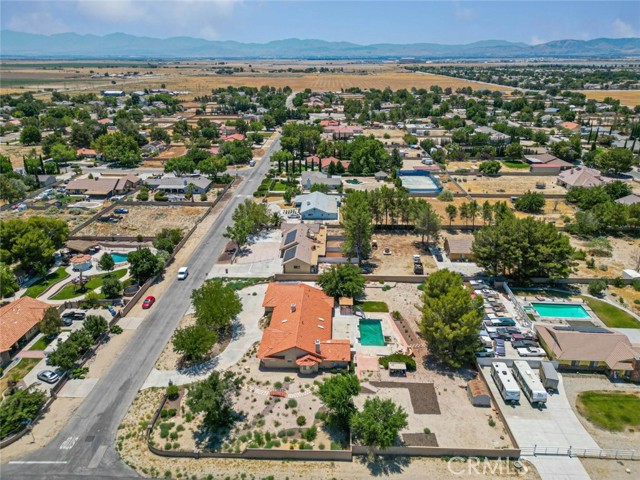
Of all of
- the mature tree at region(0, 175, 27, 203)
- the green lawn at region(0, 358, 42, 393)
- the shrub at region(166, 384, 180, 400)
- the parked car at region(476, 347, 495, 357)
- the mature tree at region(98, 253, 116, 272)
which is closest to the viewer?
the shrub at region(166, 384, 180, 400)

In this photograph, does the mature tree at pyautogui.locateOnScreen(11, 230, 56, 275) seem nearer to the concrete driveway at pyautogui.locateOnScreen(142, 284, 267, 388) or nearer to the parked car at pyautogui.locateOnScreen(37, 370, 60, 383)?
the parked car at pyautogui.locateOnScreen(37, 370, 60, 383)

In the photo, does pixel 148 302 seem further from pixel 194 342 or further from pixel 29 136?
pixel 29 136

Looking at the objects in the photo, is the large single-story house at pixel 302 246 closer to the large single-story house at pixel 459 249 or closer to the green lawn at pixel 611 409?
the large single-story house at pixel 459 249

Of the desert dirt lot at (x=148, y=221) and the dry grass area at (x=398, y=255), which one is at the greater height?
the dry grass area at (x=398, y=255)

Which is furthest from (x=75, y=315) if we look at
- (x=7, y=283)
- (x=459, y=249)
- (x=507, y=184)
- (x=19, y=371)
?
(x=507, y=184)

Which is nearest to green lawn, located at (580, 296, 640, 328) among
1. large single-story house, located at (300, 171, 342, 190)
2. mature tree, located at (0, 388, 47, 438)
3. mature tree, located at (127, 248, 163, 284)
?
large single-story house, located at (300, 171, 342, 190)

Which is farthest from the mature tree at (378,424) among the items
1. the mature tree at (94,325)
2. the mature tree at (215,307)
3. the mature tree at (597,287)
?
the mature tree at (597,287)
